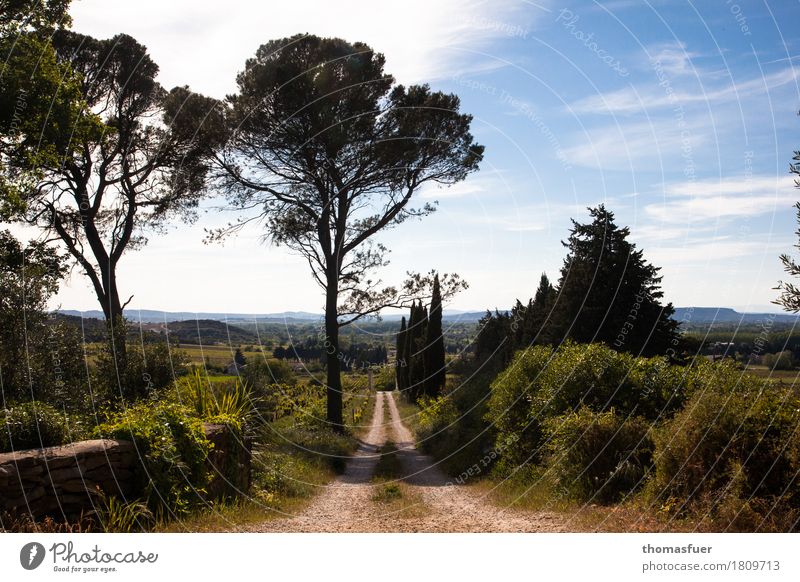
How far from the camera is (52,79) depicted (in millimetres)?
12039

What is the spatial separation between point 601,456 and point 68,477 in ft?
28.5

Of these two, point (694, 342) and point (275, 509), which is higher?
point (694, 342)

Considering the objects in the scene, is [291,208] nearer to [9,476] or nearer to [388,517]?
[388,517]

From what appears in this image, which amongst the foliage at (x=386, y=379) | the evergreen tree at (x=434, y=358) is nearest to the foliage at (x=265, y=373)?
the evergreen tree at (x=434, y=358)

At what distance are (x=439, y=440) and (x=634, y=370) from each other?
11673mm

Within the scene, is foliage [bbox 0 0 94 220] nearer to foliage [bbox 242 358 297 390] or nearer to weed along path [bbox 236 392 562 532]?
foliage [bbox 242 358 297 390]

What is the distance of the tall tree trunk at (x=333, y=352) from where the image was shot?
77.6 feet

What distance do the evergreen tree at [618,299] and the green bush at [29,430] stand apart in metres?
16.6

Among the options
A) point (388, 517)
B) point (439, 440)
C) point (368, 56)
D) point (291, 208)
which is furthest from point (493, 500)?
point (368, 56)

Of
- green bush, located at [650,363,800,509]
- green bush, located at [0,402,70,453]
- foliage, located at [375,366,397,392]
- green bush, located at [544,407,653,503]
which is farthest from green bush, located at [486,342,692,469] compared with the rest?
foliage, located at [375,366,397,392]

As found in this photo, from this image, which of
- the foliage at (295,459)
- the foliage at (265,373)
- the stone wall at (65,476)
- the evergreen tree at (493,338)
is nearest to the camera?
the stone wall at (65,476)

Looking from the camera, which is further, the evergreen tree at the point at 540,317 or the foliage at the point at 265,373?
the evergreen tree at the point at 540,317

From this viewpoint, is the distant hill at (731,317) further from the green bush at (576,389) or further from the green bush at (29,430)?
the green bush at (29,430)

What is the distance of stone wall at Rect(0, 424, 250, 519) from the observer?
23.9 feet
